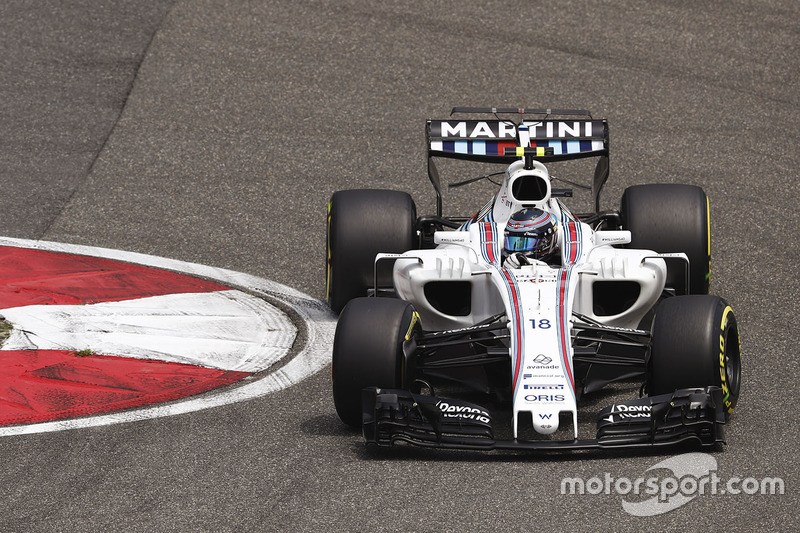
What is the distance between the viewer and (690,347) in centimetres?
810

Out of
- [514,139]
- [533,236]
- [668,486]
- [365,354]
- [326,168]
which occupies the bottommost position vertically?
[668,486]

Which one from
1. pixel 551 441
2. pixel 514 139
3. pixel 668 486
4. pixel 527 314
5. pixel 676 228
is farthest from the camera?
pixel 514 139

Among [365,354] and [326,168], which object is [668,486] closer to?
[365,354]

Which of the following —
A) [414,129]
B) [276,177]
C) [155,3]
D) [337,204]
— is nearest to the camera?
→ [337,204]

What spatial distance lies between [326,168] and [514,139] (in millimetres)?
4104

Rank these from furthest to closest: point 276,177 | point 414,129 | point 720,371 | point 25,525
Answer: point 414,129
point 276,177
point 720,371
point 25,525

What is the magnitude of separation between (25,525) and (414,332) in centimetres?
269

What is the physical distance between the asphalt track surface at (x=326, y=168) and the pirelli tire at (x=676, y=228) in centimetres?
64

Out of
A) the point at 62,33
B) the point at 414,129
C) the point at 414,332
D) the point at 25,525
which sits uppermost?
the point at 62,33

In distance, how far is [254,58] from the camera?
57.5 ft

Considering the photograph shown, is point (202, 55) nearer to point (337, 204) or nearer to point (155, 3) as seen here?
point (155, 3)

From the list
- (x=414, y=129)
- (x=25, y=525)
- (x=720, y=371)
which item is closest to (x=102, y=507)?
(x=25, y=525)

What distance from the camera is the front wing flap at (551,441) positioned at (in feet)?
25.4

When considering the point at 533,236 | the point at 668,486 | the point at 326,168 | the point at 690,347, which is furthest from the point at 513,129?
the point at 668,486
